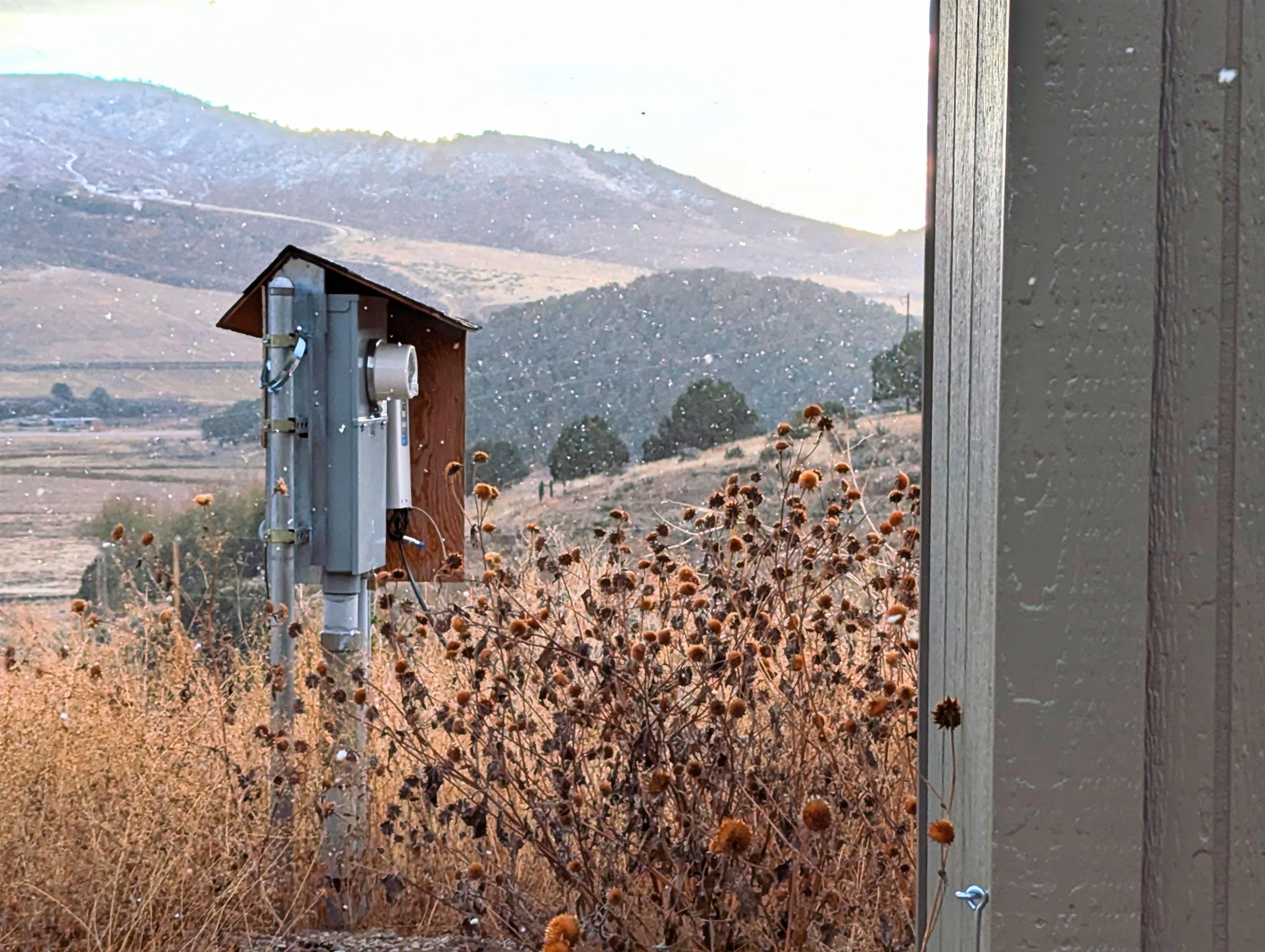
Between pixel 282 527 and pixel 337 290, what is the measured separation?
2.00 ft

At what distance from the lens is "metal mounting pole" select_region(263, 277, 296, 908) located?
307 centimetres

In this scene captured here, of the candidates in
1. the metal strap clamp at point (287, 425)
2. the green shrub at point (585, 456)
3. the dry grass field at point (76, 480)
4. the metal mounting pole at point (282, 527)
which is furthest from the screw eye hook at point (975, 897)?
the green shrub at point (585, 456)

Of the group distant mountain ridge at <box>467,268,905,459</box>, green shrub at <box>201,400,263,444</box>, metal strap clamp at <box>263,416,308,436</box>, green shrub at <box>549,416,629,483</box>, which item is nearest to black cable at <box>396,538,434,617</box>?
metal strap clamp at <box>263,416,308,436</box>

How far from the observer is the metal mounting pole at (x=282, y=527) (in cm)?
307

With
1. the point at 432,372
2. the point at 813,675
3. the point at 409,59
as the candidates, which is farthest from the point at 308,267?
A: the point at 409,59

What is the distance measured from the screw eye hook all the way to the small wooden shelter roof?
2231mm

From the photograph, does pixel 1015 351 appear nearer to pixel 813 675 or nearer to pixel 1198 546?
pixel 1198 546

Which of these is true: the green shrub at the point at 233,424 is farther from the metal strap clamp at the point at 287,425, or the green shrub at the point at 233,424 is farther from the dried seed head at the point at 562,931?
the dried seed head at the point at 562,931

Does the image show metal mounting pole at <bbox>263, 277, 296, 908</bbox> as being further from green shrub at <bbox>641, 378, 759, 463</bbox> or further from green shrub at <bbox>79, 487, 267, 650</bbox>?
green shrub at <bbox>641, 378, 759, 463</bbox>

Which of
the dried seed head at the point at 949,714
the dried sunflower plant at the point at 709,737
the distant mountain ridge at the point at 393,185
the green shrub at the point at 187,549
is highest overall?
the distant mountain ridge at the point at 393,185

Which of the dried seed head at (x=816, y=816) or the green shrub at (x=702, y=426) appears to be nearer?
the dried seed head at (x=816, y=816)

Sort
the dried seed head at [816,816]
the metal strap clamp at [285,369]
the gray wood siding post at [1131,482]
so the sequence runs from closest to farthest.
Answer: the gray wood siding post at [1131,482] < the dried seed head at [816,816] < the metal strap clamp at [285,369]

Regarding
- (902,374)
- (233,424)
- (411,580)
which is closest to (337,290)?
(411,580)

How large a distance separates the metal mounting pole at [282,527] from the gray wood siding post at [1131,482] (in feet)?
7.61
